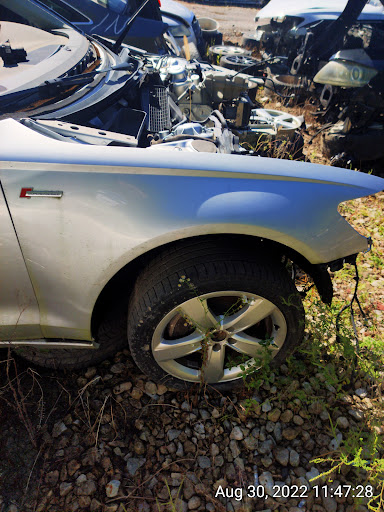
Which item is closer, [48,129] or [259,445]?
[48,129]

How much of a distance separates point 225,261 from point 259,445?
0.97 metres

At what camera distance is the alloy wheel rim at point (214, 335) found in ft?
5.41

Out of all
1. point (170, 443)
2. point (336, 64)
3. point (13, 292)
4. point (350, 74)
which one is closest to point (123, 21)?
point (336, 64)

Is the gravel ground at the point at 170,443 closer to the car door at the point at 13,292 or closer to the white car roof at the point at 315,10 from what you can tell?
the car door at the point at 13,292

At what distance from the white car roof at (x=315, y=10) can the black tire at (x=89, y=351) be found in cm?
599

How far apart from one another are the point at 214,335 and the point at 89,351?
2.32 feet

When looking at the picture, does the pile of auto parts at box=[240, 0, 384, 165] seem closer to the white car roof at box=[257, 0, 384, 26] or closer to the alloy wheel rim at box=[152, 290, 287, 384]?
the white car roof at box=[257, 0, 384, 26]

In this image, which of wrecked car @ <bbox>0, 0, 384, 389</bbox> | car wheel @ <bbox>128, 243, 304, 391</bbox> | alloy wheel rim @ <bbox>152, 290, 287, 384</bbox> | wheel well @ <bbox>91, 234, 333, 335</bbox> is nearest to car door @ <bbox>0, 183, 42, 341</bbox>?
wrecked car @ <bbox>0, 0, 384, 389</bbox>

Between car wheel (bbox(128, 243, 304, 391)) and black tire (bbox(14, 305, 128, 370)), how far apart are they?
231mm

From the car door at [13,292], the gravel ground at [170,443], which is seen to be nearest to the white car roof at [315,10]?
the gravel ground at [170,443]

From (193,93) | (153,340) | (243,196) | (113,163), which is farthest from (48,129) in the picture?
(193,93)

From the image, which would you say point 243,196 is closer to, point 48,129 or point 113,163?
point 113,163

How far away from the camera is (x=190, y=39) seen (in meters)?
5.50

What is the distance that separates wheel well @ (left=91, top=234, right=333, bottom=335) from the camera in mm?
1633
